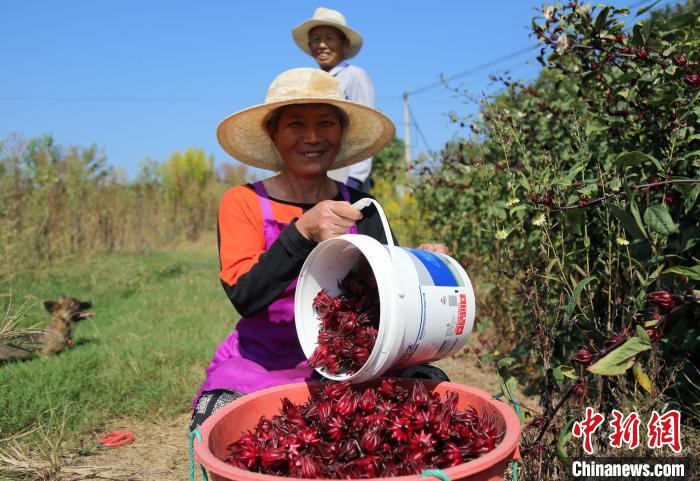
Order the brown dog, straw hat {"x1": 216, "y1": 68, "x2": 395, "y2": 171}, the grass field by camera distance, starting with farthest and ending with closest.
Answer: the brown dog
the grass field
straw hat {"x1": 216, "y1": 68, "x2": 395, "y2": 171}

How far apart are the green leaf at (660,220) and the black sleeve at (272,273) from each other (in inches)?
35.9

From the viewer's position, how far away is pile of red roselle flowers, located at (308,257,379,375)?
1.62 m

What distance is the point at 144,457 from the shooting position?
9.14ft

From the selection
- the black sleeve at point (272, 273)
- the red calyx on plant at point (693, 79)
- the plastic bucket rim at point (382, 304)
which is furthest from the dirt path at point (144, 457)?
the red calyx on plant at point (693, 79)

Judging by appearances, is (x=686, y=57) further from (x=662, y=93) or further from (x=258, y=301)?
(x=258, y=301)

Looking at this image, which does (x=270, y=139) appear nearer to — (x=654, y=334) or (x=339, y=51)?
(x=654, y=334)

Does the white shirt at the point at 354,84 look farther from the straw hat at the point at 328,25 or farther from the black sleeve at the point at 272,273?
the black sleeve at the point at 272,273

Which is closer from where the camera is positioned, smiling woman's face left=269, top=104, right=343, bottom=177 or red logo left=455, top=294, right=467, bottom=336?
red logo left=455, top=294, right=467, bottom=336

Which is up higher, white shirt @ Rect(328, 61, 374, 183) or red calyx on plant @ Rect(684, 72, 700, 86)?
white shirt @ Rect(328, 61, 374, 183)

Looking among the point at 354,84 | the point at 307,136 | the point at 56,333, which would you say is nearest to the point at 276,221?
the point at 307,136

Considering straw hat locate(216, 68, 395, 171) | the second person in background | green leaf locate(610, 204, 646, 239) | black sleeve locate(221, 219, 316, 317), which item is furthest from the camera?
the second person in background

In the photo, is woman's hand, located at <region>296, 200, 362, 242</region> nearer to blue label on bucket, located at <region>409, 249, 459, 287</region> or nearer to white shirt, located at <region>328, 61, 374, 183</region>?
blue label on bucket, located at <region>409, 249, 459, 287</region>

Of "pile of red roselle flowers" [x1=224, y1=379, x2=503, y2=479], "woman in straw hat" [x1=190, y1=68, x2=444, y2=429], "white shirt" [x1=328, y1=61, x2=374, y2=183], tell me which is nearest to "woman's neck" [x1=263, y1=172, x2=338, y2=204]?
"woman in straw hat" [x1=190, y1=68, x2=444, y2=429]

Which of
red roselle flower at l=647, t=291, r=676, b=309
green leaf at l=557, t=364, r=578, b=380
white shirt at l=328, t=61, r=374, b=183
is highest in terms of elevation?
white shirt at l=328, t=61, r=374, b=183
